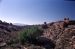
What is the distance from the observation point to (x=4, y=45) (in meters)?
13.3

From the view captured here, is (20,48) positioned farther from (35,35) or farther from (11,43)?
(35,35)

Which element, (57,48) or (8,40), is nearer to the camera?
(57,48)

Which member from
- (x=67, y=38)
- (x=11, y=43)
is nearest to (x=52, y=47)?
(x=67, y=38)

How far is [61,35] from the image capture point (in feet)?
49.7

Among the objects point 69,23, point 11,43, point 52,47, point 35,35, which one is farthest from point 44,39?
point 69,23

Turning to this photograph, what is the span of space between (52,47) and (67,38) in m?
1.75

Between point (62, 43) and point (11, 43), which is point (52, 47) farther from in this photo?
point (11, 43)

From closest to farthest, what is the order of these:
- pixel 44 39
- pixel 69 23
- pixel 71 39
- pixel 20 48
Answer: pixel 20 48 < pixel 71 39 < pixel 44 39 < pixel 69 23

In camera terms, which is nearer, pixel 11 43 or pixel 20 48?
pixel 20 48

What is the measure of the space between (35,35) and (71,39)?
3158 mm

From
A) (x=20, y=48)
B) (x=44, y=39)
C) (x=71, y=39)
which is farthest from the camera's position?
(x=44, y=39)

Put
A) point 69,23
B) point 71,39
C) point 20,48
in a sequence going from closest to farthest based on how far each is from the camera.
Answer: point 20,48, point 71,39, point 69,23

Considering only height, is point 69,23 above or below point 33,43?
above

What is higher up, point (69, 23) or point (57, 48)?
point (69, 23)
